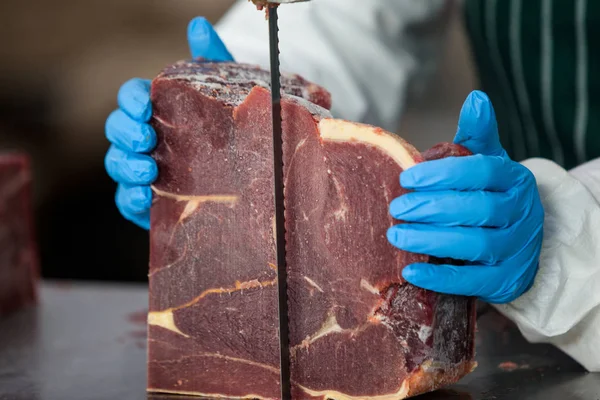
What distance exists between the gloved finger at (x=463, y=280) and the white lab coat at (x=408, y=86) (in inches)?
8.2

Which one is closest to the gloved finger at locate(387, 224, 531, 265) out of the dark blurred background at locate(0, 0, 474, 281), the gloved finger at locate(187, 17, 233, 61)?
the gloved finger at locate(187, 17, 233, 61)

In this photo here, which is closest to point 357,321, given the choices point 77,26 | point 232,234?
point 232,234

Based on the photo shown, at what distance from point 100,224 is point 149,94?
17.4ft

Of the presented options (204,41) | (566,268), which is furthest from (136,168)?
(566,268)

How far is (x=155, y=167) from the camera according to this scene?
216 cm

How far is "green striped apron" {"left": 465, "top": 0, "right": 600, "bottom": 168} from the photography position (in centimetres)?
300

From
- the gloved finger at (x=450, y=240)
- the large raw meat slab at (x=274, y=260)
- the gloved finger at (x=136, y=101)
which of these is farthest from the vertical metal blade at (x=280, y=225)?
the gloved finger at (x=136, y=101)

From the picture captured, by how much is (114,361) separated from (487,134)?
1384mm

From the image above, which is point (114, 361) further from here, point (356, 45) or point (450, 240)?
point (356, 45)

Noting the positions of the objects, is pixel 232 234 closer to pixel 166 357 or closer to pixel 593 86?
pixel 166 357

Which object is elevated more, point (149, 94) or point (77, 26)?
point (77, 26)

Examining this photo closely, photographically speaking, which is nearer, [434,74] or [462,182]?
[462,182]

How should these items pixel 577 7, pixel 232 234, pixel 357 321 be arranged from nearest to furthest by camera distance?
pixel 357 321
pixel 232 234
pixel 577 7

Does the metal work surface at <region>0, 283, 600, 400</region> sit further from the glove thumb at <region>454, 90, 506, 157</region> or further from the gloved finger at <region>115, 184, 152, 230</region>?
the glove thumb at <region>454, 90, 506, 157</region>
